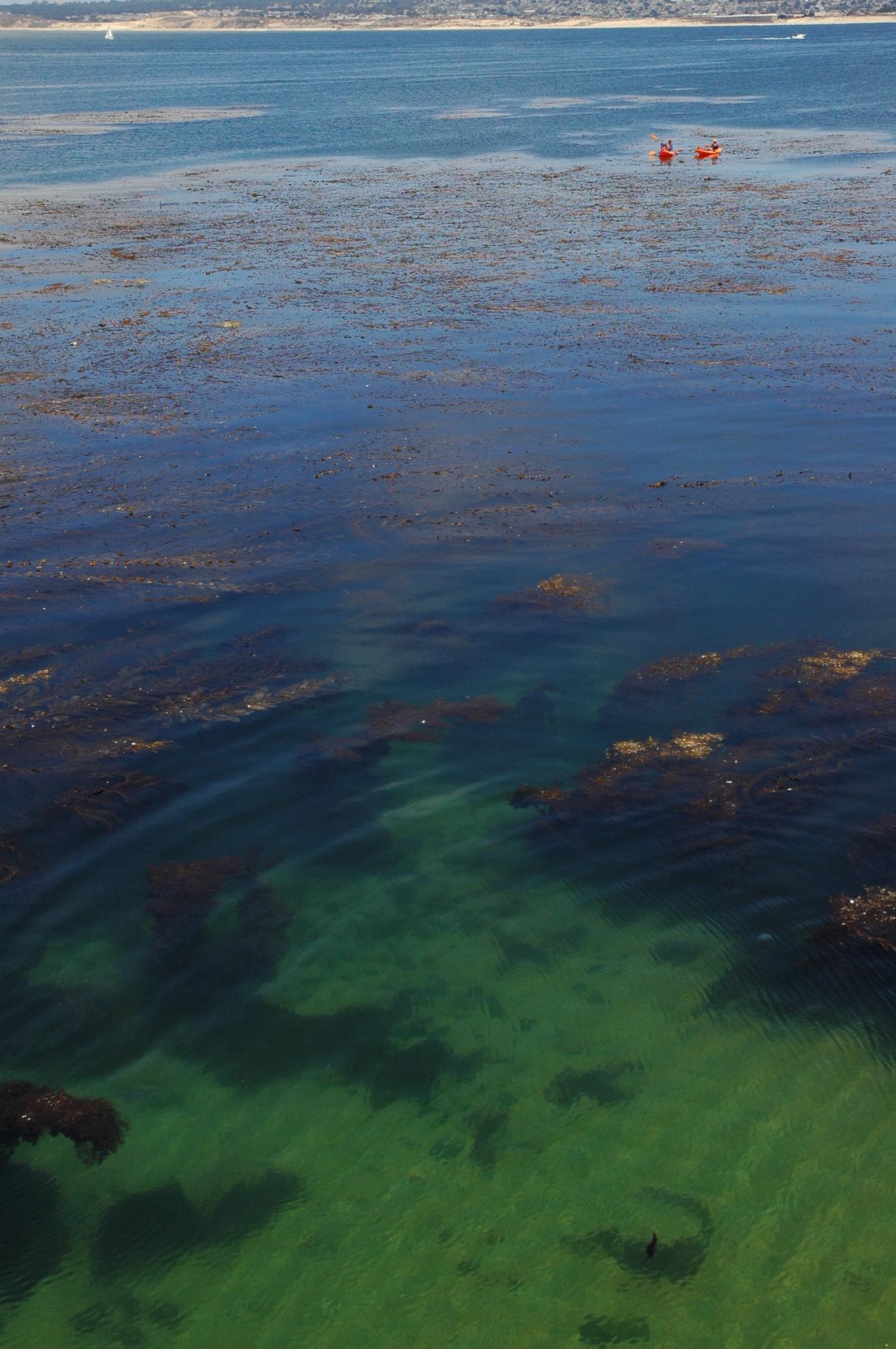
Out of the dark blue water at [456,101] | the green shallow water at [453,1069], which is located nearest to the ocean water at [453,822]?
the green shallow water at [453,1069]

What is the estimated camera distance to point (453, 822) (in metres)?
11.4

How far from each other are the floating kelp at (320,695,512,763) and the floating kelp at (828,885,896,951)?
14.7ft

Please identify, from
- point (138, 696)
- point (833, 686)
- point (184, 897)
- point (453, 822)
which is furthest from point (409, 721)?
point (833, 686)

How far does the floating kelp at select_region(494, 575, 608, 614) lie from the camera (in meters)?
15.2

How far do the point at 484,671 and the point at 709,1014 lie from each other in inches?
227

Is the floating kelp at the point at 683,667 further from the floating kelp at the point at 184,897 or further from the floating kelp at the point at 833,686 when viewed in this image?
the floating kelp at the point at 184,897

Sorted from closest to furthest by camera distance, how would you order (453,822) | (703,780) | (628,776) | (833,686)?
(453,822) < (703,780) < (628,776) < (833,686)

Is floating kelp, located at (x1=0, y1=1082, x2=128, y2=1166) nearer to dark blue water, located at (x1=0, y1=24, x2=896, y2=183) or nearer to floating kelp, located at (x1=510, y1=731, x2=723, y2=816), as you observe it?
floating kelp, located at (x1=510, y1=731, x2=723, y2=816)

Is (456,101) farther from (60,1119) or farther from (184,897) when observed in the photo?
(60,1119)

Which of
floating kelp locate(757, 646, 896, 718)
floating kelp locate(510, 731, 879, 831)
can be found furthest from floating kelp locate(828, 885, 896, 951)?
floating kelp locate(757, 646, 896, 718)

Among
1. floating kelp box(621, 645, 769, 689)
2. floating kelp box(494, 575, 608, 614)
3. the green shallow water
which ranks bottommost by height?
the green shallow water

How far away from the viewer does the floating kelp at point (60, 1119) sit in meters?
8.22

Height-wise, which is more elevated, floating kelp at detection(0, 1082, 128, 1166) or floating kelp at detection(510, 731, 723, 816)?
floating kelp at detection(510, 731, 723, 816)

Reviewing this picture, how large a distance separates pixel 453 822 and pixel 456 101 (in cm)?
8768
